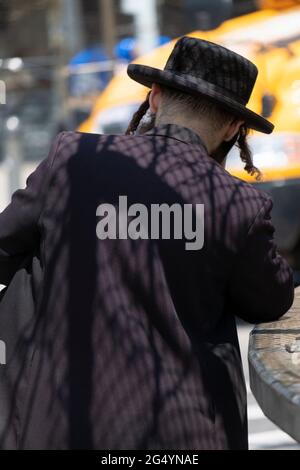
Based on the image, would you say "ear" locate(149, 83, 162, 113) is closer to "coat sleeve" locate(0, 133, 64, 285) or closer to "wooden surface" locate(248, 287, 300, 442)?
"coat sleeve" locate(0, 133, 64, 285)

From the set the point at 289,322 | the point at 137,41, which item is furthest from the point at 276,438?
the point at 137,41

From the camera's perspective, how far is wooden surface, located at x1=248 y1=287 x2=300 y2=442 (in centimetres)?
175

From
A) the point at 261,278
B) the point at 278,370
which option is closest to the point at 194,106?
the point at 261,278

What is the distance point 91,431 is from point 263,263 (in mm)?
477

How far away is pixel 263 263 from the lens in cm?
199

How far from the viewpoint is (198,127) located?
2.07 m

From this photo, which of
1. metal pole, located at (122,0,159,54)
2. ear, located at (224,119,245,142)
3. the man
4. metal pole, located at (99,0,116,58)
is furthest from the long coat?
metal pole, located at (99,0,116,58)

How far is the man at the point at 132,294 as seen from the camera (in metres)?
1.88

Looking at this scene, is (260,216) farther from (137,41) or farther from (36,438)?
(137,41)

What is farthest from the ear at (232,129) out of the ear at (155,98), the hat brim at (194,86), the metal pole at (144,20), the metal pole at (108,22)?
the metal pole at (108,22)

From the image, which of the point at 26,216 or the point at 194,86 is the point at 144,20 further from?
the point at 26,216

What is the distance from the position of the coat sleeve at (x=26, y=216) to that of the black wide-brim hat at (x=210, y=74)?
26 centimetres

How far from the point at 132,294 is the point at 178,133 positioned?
363 mm
